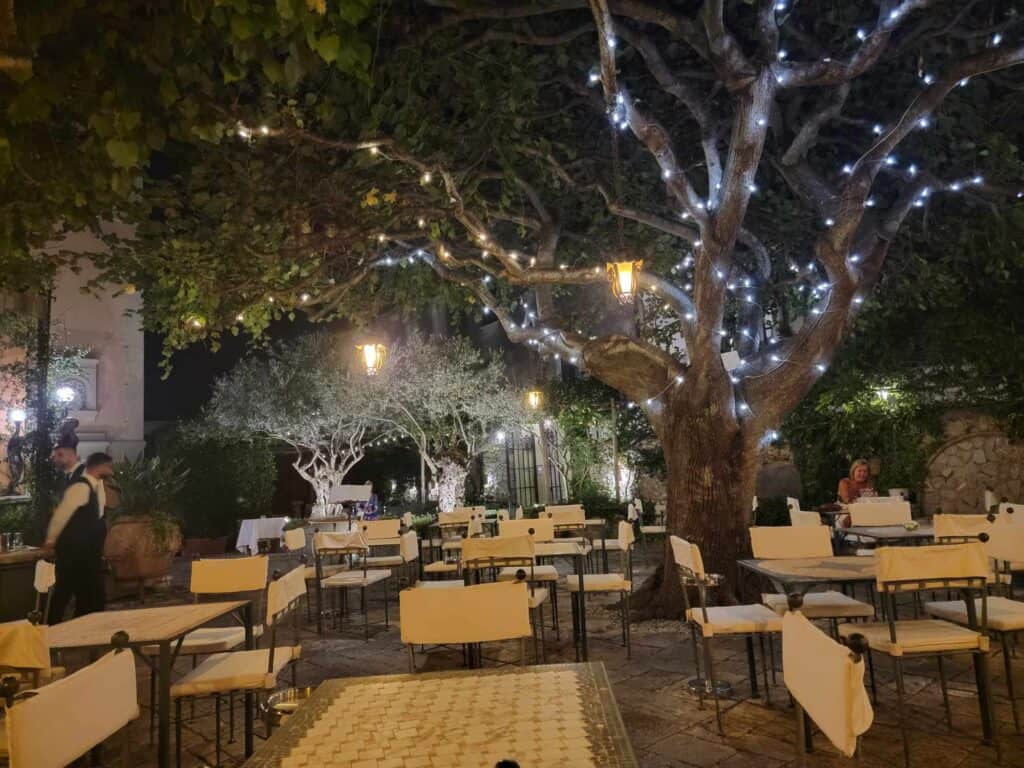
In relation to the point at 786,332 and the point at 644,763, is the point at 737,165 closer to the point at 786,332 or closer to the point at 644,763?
the point at 786,332

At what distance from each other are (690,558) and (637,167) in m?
4.53

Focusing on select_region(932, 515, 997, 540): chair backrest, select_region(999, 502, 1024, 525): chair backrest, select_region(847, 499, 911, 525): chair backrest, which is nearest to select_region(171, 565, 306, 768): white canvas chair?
select_region(932, 515, 997, 540): chair backrest

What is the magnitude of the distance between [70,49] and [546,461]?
12187 mm

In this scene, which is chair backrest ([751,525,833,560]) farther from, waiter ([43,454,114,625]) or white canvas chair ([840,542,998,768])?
waiter ([43,454,114,625])

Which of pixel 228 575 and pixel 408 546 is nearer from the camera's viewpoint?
pixel 228 575

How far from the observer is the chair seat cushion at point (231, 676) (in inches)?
124

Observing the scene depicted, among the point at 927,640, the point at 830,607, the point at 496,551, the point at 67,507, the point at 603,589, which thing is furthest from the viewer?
the point at 603,589

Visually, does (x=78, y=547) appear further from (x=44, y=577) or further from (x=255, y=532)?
(x=255, y=532)

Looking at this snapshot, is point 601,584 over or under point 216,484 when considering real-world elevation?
under

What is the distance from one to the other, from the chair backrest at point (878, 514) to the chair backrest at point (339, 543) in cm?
425

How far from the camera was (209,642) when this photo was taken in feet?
12.6

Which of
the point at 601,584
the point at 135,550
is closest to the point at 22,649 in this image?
the point at 601,584

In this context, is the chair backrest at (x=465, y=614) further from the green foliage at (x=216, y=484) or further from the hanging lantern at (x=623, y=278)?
the green foliage at (x=216, y=484)

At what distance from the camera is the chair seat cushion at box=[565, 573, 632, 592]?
4.80m
